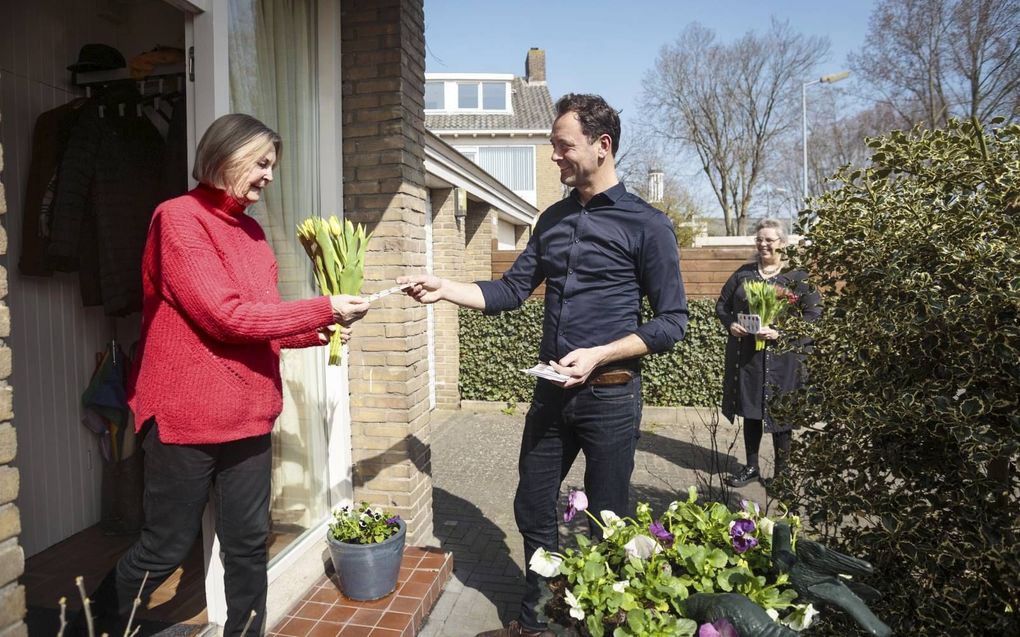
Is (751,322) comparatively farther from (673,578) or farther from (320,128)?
(673,578)

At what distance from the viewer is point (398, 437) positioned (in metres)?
3.73

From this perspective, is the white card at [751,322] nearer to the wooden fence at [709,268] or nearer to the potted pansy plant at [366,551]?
the potted pansy plant at [366,551]

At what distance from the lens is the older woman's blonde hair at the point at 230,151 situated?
2.17 metres

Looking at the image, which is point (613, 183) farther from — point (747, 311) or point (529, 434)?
point (747, 311)

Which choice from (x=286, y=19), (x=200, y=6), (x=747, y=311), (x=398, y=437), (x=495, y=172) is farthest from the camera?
(x=495, y=172)

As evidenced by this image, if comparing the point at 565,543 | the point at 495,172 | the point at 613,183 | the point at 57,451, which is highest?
the point at 495,172

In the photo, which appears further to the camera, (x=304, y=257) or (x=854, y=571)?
(x=304, y=257)

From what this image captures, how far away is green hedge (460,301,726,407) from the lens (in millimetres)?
8078

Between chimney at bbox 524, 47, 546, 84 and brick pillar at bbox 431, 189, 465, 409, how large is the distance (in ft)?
87.5

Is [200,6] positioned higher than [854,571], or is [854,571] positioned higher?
[200,6]

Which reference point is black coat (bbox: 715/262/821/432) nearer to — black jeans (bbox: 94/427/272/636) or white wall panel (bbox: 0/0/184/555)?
black jeans (bbox: 94/427/272/636)

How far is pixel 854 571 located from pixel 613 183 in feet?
5.64

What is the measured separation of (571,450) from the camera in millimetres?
2875

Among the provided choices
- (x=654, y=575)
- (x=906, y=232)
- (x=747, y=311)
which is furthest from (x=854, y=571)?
(x=747, y=311)
